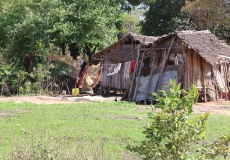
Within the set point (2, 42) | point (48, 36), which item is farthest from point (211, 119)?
point (2, 42)

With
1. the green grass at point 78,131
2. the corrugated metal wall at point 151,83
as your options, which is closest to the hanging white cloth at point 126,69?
the corrugated metal wall at point 151,83

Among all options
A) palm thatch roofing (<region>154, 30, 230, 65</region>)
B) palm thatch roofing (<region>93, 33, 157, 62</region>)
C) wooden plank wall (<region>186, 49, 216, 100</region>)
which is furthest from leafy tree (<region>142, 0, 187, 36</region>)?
wooden plank wall (<region>186, 49, 216, 100</region>)

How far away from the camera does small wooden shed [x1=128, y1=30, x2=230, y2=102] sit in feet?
54.3

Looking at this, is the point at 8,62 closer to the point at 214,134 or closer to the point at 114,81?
the point at 114,81

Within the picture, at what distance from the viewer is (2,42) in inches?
993

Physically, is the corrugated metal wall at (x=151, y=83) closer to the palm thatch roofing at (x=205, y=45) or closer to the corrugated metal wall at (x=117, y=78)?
the palm thatch roofing at (x=205, y=45)

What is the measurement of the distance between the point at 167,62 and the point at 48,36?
8.46 metres

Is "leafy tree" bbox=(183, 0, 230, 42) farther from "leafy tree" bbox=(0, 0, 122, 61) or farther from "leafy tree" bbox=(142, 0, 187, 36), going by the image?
"leafy tree" bbox=(0, 0, 122, 61)

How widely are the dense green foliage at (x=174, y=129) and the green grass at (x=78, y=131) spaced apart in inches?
39.8

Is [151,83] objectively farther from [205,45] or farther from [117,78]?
[117,78]

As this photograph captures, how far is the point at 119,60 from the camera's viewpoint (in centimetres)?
2336

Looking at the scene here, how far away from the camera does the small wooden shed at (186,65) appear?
1655 cm

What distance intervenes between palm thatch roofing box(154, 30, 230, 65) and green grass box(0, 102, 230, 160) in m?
5.19

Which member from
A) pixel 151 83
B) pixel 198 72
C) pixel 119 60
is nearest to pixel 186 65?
pixel 198 72
